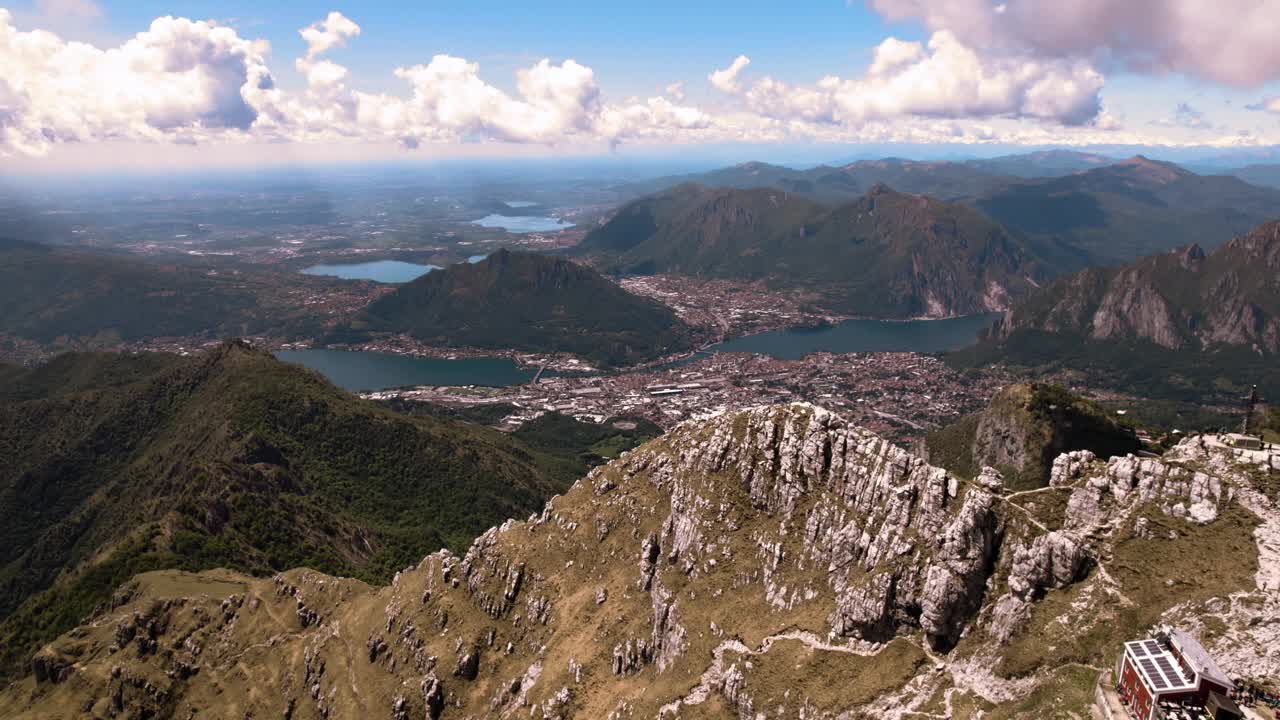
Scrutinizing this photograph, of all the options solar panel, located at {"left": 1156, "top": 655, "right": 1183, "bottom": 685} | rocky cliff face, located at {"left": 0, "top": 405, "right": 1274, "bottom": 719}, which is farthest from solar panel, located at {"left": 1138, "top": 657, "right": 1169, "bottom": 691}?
rocky cliff face, located at {"left": 0, "top": 405, "right": 1274, "bottom": 719}

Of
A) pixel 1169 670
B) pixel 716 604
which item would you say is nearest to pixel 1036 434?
pixel 716 604

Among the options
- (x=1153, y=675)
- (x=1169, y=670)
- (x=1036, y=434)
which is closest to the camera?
(x=1169, y=670)

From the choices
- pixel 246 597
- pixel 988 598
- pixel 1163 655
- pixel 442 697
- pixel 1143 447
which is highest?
pixel 1163 655

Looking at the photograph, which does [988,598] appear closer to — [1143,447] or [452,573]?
[452,573]

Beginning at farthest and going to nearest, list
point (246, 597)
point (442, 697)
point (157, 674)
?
1. point (246, 597)
2. point (157, 674)
3. point (442, 697)

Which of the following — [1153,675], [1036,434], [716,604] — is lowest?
[1036,434]

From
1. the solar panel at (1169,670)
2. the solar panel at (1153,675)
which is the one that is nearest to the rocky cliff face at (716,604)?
the solar panel at (1153,675)

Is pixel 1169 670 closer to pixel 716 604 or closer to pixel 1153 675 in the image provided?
pixel 1153 675

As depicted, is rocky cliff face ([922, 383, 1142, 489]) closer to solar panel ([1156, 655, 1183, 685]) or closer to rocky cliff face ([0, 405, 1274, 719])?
rocky cliff face ([0, 405, 1274, 719])

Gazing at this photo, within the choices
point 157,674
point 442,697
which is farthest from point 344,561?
point 442,697
